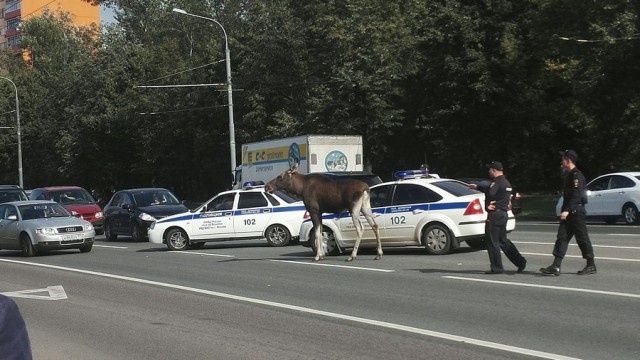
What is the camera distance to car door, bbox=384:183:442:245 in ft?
54.3

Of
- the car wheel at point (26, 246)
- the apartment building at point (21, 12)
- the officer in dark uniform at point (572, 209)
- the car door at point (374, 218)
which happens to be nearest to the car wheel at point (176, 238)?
the car wheel at point (26, 246)

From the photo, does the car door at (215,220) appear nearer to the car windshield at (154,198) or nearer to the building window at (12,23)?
the car windshield at (154,198)

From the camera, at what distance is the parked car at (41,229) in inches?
824

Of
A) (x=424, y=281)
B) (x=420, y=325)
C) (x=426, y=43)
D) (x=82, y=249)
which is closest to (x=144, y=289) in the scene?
(x=424, y=281)

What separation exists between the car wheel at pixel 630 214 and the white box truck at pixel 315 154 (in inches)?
409

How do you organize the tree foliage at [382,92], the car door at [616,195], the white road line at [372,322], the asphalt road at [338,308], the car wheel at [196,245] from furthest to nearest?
the tree foliage at [382,92]
the car door at [616,195]
the car wheel at [196,245]
the asphalt road at [338,308]
the white road line at [372,322]

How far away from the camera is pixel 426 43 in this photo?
43.6 meters

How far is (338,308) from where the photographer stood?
10.5 m

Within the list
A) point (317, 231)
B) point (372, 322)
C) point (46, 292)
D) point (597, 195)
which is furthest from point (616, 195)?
point (46, 292)

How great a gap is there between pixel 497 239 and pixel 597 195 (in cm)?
1418

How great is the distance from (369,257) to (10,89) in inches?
2748

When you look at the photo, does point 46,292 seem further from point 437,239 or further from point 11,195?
point 11,195

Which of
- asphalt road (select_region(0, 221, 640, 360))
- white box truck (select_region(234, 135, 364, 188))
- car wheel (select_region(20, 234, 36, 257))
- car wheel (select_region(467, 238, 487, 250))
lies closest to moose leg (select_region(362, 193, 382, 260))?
asphalt road (select_region(0, 221, 640, 360))

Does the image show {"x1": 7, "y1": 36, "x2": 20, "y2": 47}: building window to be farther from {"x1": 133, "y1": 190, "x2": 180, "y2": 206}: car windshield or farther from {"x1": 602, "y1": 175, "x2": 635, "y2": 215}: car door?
{"x1": 602, "y1": 175, "x2": 635, "y2": 215}: car door
